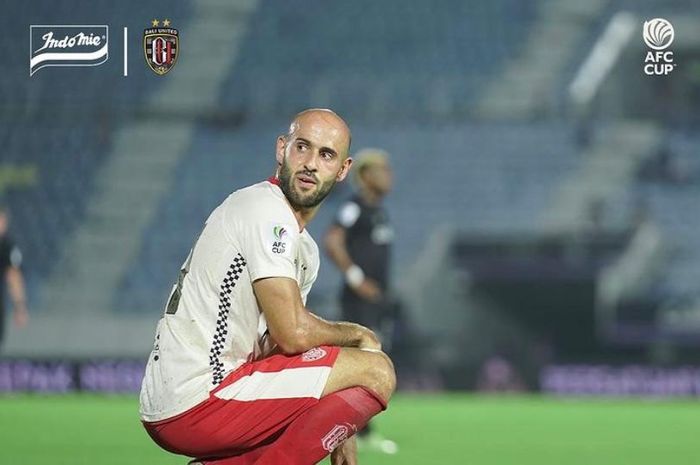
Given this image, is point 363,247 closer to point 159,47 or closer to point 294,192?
point 294,192

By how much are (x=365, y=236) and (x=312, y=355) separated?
5062 mm

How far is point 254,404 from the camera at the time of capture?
15.9 ft

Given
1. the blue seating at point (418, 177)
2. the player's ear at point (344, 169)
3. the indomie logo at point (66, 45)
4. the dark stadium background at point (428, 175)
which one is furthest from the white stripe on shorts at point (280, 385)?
the blue seating at point (418, 177)

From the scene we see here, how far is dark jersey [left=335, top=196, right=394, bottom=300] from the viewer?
388 inches

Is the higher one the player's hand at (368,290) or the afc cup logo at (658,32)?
the afc cup logo at (658,32)

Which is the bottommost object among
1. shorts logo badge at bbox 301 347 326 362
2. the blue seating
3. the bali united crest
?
shorts logo badge at bbox 301 347 326 362

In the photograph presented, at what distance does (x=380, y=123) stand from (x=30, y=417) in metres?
8.94

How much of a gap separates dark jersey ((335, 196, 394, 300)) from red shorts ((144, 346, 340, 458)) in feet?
16.2

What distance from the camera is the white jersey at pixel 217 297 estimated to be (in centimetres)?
476

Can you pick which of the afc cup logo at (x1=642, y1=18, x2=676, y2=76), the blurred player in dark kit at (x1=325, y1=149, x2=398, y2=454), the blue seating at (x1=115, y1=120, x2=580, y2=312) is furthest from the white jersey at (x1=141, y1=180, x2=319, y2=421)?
the afc cup logo at (x1=642, y1=18, x2=676, y2=76)

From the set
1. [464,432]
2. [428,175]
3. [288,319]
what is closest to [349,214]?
[464,432]

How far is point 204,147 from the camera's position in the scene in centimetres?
1942

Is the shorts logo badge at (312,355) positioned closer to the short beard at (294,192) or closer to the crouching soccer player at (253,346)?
the crouching soccer player at (253,346)

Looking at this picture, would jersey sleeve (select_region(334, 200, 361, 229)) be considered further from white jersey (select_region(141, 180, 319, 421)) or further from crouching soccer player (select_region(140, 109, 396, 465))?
white jersey (select_region(141, 180, 319, 421))
